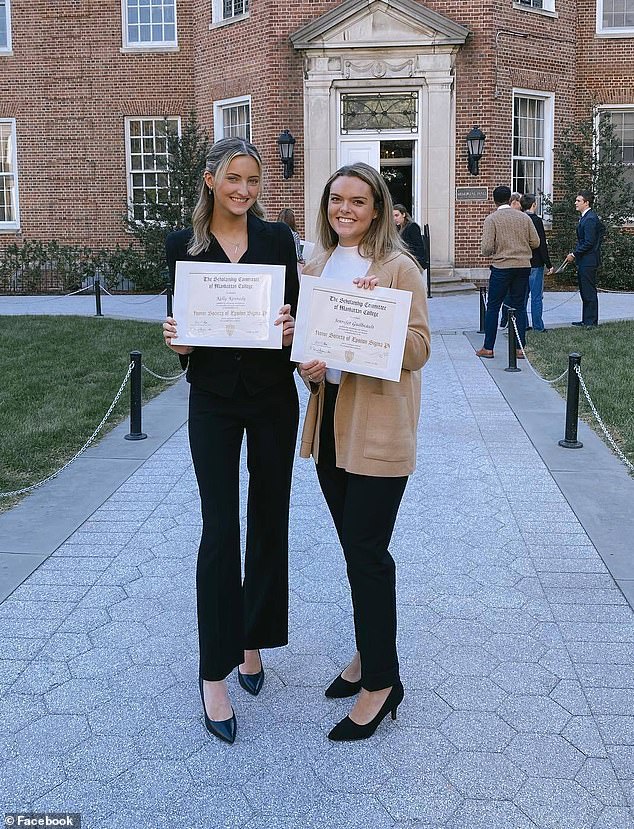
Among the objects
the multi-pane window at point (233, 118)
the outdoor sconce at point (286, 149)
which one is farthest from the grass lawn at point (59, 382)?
the multi-pane window at point (233, 118)

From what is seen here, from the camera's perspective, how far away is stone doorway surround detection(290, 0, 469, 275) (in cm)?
1875

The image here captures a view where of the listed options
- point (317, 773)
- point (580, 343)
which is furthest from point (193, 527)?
point (580, 343)

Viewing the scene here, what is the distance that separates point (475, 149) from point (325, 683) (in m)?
16.9

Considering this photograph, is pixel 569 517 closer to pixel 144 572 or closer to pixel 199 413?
pixel 144 572

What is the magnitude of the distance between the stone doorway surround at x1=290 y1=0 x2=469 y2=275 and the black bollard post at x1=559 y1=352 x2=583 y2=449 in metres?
12.5

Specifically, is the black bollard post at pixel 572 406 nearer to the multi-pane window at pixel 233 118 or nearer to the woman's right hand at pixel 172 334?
the woman's right hand at pixel 172 334

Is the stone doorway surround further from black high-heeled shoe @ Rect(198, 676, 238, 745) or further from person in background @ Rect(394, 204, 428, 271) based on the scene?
black high-heeled shoe @ Rect(198, 676, 238, 745)

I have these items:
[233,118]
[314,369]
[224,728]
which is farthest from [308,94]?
[224,728]

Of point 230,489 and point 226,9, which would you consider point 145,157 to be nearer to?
point 226,9

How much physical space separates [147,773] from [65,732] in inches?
17.7

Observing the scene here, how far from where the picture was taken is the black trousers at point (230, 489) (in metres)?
3.46

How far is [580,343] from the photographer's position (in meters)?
12.7
